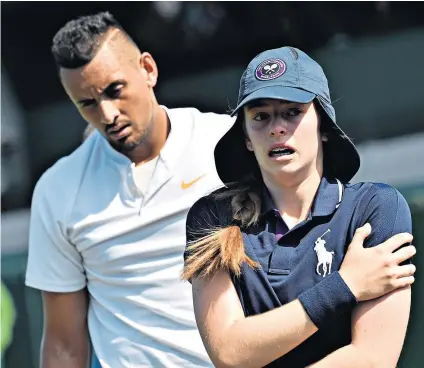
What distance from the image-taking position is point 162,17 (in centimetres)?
662

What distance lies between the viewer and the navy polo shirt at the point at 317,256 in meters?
1.92

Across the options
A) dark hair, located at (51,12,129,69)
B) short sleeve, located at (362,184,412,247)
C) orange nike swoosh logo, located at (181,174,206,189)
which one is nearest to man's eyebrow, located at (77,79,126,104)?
dark hair, located at (51,12,129,69)

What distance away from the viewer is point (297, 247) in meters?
1.99

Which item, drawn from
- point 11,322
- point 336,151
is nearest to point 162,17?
point 11,322

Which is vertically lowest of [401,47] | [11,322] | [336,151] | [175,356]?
[11,322]

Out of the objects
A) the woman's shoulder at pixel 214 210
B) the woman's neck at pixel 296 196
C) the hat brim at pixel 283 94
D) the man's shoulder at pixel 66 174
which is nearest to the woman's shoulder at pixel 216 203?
the woman's shoulder at pixel 214 210

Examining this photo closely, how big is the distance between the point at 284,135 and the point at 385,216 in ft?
0.89

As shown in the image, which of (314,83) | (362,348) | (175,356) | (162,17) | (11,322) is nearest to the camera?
(362,348)

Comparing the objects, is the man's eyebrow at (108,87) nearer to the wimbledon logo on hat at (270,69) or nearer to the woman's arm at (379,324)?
the wimbledon logo on hat at (270,69)

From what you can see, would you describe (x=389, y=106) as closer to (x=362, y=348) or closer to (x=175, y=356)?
(x=175, y=356)

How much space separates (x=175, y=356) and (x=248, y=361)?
103 centimetres

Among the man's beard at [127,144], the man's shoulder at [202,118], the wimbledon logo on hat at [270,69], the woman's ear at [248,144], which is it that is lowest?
the man's beard at [127,144]

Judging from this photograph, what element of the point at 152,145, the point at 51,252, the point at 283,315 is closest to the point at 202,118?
the point at 152,145

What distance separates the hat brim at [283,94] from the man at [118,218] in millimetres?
993
